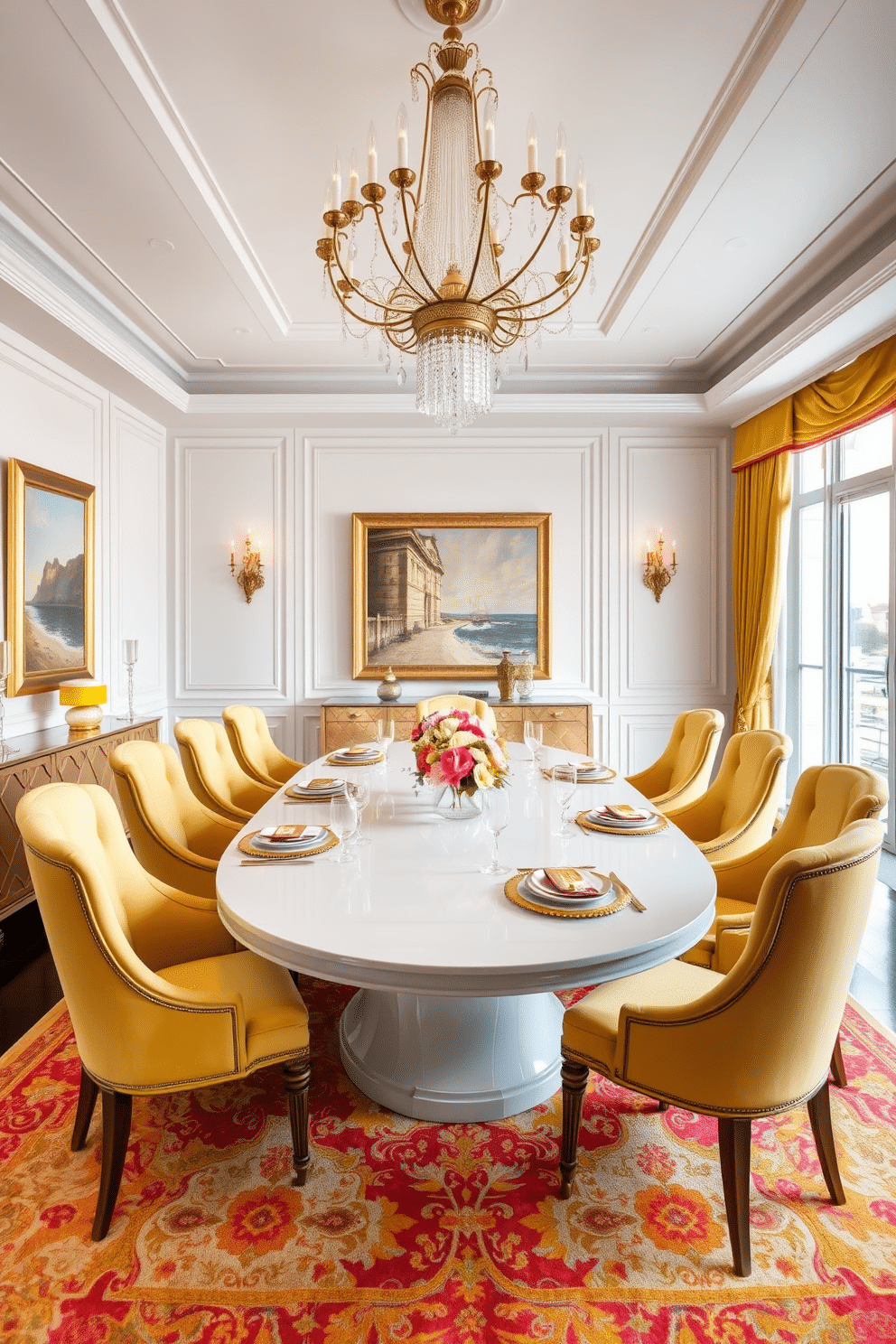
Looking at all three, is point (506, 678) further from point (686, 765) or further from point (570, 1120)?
point (570, 1120)

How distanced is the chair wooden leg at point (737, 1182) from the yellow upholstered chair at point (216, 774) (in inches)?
70.5

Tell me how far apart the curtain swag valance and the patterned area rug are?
2.99m

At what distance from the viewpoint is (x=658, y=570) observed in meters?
4.84

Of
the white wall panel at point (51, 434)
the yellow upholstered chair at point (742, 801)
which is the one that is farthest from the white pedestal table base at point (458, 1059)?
the white wall panel at point (51, 434)

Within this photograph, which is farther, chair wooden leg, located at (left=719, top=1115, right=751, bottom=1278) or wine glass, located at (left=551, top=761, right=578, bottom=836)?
wine glass, located at (left=551, top=761, right=578, bottom=836)

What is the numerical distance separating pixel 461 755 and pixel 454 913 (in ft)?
2.04

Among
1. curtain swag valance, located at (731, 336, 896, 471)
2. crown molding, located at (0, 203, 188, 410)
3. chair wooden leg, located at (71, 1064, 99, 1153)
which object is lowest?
chair wooden leg, located at (71, 1064, 99, 1153)

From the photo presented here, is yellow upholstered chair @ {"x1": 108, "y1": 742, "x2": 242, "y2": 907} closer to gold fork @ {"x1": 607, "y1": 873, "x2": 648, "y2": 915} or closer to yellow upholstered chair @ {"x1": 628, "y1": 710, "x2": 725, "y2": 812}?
gold fork @ {"x1": 607, "y1": 873, "x2": 648, "y2": 915}

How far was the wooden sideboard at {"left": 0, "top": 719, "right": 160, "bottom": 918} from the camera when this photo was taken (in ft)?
8.73

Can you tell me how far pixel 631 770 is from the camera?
497 centimetres

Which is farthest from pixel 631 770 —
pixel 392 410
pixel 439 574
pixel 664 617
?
pixel 392 410

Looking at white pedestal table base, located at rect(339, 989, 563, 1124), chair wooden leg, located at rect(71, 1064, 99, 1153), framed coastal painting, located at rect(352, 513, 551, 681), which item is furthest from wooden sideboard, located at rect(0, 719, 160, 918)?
framed coastal painting, located at rect(352, 513, 551, 681)

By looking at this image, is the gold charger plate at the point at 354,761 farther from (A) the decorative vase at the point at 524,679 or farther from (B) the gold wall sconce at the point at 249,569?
(B) the gold wall sconce at the point at 249,569

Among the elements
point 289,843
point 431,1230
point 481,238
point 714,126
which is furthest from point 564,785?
point 714,126
